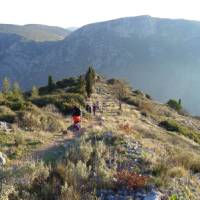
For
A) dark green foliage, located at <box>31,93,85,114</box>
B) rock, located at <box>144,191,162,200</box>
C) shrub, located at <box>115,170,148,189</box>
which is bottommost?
dark green foliage, located at <box>31,93,85,114</box>

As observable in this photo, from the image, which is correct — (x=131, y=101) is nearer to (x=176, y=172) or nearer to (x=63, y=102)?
(x=63, y=102)

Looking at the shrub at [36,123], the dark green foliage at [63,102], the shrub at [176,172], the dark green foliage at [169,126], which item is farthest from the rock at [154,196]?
the dark green foliage at [169,126]

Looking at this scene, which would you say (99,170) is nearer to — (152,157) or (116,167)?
(116,167)

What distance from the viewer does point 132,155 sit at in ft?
37.7

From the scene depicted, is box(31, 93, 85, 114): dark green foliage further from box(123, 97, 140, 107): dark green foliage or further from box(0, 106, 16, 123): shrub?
box(123, 97, 140, 107): dark green foliage

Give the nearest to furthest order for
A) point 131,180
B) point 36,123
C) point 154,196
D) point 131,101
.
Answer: point 154,196
point 131,180
point 36,123
point 131,101

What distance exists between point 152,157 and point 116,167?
1510 millimetres

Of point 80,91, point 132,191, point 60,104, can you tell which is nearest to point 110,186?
point 132,191

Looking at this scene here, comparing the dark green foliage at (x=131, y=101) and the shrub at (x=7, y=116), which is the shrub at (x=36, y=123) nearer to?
the shrub at (x=7, y=116)

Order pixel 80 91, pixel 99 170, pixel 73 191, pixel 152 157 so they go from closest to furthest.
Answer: pixel 73 191 < pixel 99 170 < pixel 152 157 < pixel 80 91

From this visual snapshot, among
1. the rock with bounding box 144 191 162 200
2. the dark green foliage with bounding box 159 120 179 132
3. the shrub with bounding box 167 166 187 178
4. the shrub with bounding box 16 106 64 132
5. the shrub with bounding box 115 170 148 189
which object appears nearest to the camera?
the rock with bounding box 144 191 162 200

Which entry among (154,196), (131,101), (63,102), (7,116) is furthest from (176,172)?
(131,101)

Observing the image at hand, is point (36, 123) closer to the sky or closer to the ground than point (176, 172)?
closer to the ground

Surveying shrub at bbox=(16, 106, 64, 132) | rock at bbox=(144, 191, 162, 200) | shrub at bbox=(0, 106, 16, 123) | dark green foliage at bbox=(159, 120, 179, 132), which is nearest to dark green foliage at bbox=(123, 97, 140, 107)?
dark green foliage at bbox=(159, 120, 179, 132)
